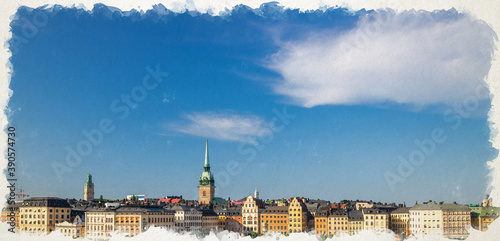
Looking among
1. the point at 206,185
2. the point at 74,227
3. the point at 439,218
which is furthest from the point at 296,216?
the point at 206,185

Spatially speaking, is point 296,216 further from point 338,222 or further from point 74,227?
point 74,227

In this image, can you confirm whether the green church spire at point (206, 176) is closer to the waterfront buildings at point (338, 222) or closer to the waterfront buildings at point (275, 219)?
the waterfront buildings at point (275, 219)

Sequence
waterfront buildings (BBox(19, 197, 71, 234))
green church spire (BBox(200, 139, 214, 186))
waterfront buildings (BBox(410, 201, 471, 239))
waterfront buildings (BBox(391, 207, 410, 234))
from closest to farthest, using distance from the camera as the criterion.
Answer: waterfront buildings (BBox(19, 197, 71, 234)) → waterfront buildings (BBox(410, 201, 471, 239)) → waterfront buildings (BBox(391, 207, 410, 234)) → green church spire (BBox(200, 139, 214, 186))

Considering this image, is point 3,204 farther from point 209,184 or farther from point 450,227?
point 209,184

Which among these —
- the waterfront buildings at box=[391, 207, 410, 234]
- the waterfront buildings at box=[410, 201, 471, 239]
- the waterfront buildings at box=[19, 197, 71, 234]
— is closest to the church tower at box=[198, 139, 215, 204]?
the waterfront buildings at box=[391, 207, 410, 234]

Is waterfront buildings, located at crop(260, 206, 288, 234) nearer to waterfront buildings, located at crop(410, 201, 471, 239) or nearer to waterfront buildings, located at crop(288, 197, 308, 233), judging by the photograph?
waterfront buildings, located at crop(288, 197, 308, 233)

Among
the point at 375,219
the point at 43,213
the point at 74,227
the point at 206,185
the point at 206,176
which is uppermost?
the point at 206,176

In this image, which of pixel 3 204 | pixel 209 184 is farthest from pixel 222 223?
pixel 3 204

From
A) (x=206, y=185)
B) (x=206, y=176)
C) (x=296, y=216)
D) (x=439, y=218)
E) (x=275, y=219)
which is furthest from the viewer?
(x=206, y=185)

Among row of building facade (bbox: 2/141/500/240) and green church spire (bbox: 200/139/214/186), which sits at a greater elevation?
green church spire (bbox: 200/139/214/186)

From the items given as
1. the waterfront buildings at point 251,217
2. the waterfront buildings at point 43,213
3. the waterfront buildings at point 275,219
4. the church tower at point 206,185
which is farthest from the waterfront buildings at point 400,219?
the church tower at point 206,185

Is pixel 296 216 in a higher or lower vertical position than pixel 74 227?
higher
